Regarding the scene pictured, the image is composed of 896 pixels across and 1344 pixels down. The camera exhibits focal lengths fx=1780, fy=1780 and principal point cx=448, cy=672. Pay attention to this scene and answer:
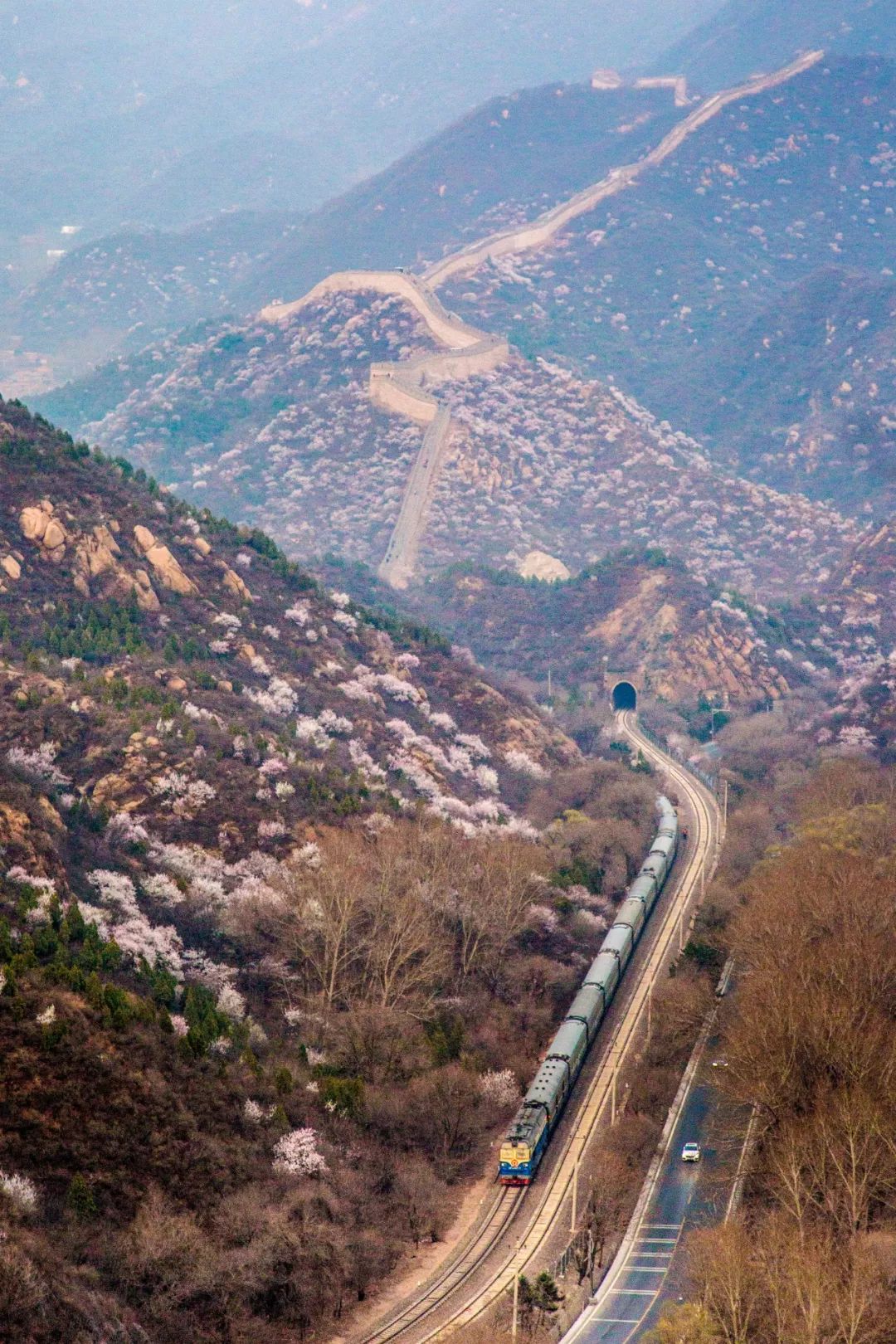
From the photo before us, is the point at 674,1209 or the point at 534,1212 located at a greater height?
the point at 534,1212

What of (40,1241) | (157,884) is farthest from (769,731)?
(40,1241)

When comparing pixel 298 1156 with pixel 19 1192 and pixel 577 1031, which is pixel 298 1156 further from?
pixel 577 1031

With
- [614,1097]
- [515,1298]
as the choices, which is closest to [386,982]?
[614,1097]

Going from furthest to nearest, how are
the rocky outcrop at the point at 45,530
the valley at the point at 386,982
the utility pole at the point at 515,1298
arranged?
1. the rocky outcrop at the point at 45,530
2. the valley at the point at 386,982
3. the utility pole at the point at 515,1298

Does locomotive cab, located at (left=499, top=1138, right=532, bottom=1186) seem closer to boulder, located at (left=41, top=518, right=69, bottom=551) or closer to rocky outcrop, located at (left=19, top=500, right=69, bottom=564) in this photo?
rocky outcrop, located at (left=19, top=500, right=69, bottom=564)

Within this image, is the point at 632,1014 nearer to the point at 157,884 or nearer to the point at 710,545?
the point at 157,884

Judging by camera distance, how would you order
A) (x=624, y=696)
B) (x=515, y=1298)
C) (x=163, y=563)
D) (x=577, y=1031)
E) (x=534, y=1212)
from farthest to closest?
(x=624, y=696)
(x=163, y=563)
(x=577, y=1031)
(x=534, y=1212)
(x=515, y=1298)

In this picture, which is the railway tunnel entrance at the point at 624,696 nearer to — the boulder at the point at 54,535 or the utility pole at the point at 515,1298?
the boulder at the point at 54,535

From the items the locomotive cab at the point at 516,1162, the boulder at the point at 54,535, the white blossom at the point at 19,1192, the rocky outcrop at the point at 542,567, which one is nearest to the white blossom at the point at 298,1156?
the locomotive cab at the point at 516,1162
